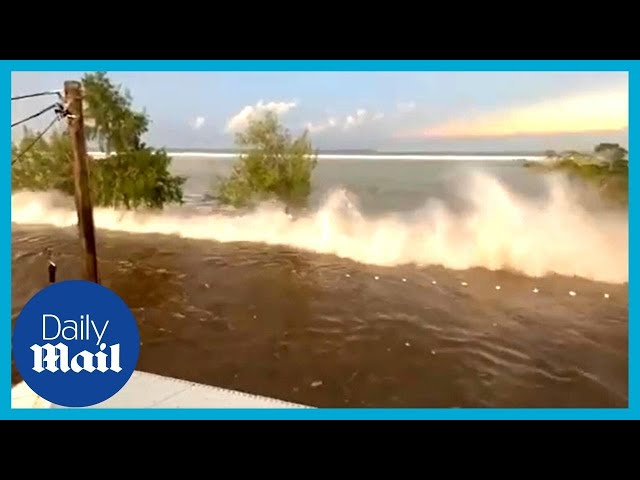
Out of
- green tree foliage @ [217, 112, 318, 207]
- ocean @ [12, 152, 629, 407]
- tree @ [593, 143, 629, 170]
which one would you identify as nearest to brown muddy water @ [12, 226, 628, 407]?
ocean @ [12, 152, 629, 407]

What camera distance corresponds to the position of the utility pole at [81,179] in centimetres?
113

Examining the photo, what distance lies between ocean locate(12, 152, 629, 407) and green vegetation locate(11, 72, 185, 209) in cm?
3

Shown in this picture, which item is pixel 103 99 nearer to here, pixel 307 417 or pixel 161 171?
pixel 161 171

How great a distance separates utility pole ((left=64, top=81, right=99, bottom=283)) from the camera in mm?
1134

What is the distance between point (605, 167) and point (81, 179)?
3.10ft

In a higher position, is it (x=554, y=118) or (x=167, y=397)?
(x=554, y=118)

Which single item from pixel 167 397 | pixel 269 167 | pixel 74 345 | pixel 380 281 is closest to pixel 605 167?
pixel 380 281

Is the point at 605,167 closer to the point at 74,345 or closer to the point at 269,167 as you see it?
the point at 269,167

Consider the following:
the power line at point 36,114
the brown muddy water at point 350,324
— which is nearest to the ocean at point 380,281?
the brown muddy water at point 350,324

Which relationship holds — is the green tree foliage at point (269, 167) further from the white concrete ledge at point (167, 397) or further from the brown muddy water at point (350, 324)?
the white concrete ledge at point (167, 397)

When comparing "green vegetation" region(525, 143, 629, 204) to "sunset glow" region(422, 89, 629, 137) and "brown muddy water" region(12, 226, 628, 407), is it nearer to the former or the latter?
"sunset glow" region(422, 89, 629, 137)

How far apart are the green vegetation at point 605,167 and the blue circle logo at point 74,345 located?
85cm

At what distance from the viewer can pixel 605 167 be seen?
1.13m
